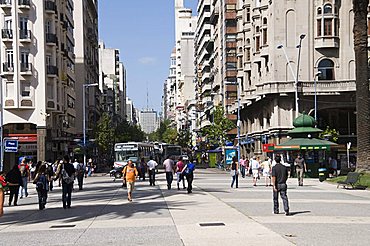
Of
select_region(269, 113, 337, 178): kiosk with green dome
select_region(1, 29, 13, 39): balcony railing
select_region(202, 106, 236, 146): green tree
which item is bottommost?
select_region(269, 113, 337, 178): kiosk with green dome

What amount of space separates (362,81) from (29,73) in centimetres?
3326

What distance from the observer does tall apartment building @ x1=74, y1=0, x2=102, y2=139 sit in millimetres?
88875

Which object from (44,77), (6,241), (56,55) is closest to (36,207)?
(6,241)

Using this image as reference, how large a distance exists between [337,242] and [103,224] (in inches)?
277

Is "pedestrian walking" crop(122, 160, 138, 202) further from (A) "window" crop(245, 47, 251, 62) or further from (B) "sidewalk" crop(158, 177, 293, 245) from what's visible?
(A) "window" crop(245, 47, 251, 62)

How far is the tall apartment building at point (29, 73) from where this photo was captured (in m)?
55.8

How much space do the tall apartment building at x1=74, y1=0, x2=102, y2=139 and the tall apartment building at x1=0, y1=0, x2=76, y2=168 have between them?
903 inches

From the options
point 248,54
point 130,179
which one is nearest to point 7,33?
point 248,54

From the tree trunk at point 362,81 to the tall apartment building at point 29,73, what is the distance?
107 feet

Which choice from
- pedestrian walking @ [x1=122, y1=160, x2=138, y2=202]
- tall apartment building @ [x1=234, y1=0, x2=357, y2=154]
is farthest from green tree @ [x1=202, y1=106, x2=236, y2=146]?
pedestrian walking @ [x1=122, y1=160, x2=138, y2=202]

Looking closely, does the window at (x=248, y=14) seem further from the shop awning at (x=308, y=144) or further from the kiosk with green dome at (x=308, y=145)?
the shop awning at (x=308, y=144)

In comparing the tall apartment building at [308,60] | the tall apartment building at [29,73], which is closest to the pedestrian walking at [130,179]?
the tall apartment building at [29,73]

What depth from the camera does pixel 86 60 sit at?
94.9 meters

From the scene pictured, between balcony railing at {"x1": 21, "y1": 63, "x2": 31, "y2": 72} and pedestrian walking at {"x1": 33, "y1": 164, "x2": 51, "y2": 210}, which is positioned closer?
pedestrian walking at {"x1": 33, "y1": 164, "x2": 51, "y2": 210}
